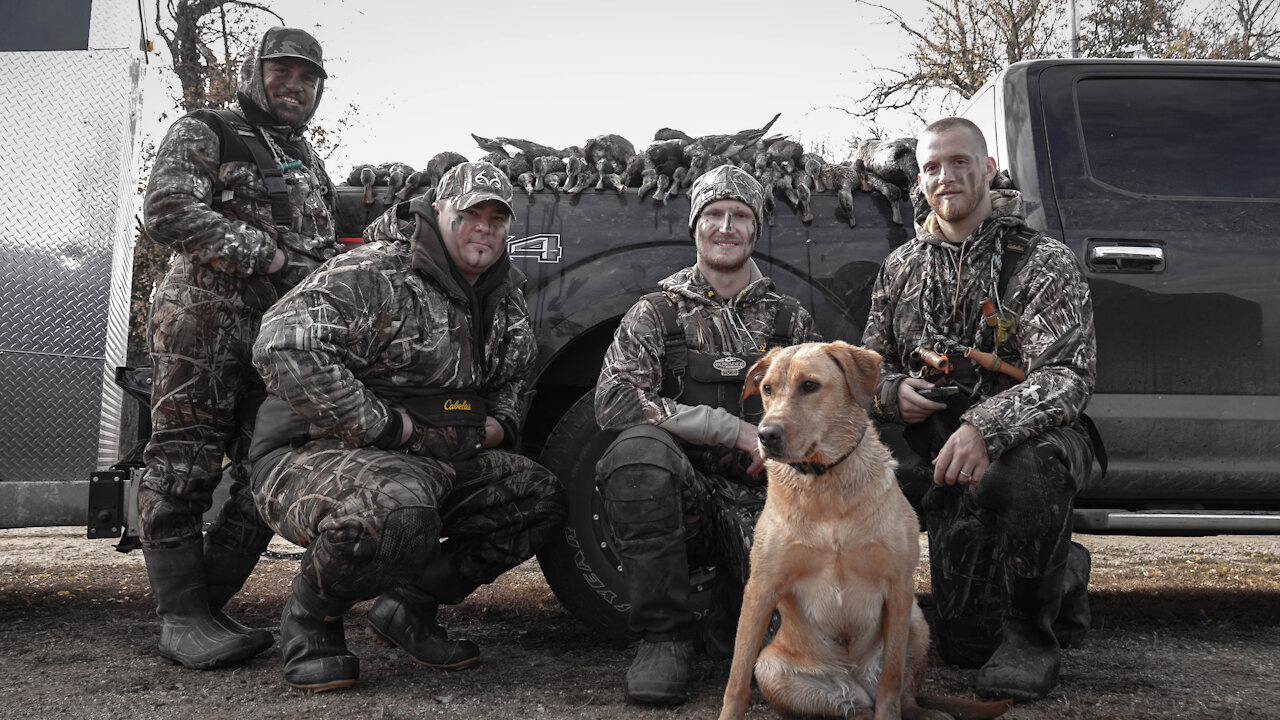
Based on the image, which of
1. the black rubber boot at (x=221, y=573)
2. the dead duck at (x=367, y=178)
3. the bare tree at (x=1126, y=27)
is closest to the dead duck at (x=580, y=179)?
the dead duck at (x=367, y=178)

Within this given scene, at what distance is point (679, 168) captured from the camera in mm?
3873

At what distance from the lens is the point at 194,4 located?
1744cm

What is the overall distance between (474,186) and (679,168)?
0.95m

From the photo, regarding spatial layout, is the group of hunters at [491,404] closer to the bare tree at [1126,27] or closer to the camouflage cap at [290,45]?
the camouflage cap at [290,45]

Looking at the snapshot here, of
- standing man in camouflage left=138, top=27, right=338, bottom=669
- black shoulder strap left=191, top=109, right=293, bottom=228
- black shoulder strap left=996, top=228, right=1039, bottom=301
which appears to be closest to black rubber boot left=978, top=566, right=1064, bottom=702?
black shoulder strap left=996, top=228, right=1039, bottom=301

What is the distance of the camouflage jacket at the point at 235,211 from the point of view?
→ 3.35 meters

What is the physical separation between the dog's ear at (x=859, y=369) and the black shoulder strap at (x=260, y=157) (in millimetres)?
2163

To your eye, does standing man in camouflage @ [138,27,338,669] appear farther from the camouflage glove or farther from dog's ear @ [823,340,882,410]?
dog's ear @ [823,340,882,410]

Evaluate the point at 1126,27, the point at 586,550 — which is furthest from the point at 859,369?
the point at 1126,27

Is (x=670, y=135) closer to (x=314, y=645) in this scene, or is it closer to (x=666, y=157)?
(x=666, y=157)

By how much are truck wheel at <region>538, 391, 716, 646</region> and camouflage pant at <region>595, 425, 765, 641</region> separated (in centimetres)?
33

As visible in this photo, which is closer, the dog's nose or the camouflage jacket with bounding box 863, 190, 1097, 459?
the dog's nose

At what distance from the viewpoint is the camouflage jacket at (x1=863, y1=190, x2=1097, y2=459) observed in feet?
10.0

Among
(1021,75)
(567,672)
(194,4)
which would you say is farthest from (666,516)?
(194,4)
